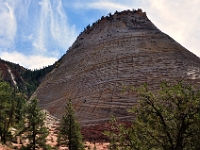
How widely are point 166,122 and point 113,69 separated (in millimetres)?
29626

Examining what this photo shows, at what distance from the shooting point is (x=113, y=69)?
1631 inches

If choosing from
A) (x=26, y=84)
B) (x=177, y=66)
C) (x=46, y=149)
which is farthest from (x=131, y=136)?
(x=26, y=84)

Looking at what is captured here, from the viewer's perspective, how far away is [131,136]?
1208cm

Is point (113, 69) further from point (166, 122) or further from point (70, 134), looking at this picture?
point (166, 122)

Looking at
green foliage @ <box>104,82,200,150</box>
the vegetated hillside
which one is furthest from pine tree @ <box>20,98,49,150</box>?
the vegetated hillside

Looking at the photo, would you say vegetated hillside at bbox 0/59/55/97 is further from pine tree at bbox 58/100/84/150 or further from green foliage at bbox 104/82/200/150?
green foliage at bbox 104/82/200/150

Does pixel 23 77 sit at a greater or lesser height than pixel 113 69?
greater

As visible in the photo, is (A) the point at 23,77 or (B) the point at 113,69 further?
(A) the point at 23,77

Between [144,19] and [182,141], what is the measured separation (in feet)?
163

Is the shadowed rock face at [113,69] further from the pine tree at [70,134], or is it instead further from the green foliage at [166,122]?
the green foliage at [166,122]

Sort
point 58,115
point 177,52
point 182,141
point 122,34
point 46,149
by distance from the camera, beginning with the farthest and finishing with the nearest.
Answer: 1. point 122,34
2. point 177,52
3. point 58,115
4. point 46,149
5. point 182,141

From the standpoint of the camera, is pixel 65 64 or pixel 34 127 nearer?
pixel 34 127

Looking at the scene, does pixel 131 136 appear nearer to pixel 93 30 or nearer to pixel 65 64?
pixel 65 64

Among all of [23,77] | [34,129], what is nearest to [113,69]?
[34,129]
